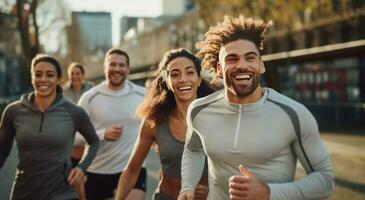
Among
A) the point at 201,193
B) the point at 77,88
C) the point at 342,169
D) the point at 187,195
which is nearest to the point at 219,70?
the point at 187,195

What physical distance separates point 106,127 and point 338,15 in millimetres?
20050

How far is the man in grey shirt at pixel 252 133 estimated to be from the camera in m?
2.62

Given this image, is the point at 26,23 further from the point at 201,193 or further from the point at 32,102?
the point at 201,193

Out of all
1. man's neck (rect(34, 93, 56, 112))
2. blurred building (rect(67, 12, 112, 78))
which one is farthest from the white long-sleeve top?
blurred building (rect(67, 12, 112, 78))

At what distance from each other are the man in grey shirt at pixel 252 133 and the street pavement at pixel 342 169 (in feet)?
16.9

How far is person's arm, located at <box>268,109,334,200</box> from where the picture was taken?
2.61 metres

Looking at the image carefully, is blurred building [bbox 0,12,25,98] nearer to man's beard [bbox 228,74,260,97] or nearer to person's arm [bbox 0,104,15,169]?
person's arm [bbox 0,104,15,169]

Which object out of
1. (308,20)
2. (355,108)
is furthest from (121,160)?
(308,20)

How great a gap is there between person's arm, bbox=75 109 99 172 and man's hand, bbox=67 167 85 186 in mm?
104

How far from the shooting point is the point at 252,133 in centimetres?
278

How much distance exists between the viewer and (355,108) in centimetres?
2017

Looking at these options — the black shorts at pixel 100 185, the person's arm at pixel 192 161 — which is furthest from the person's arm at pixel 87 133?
the person's arm at pixel 192 161

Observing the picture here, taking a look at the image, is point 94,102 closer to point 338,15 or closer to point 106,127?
point 106,127

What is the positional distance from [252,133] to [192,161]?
622 mm
